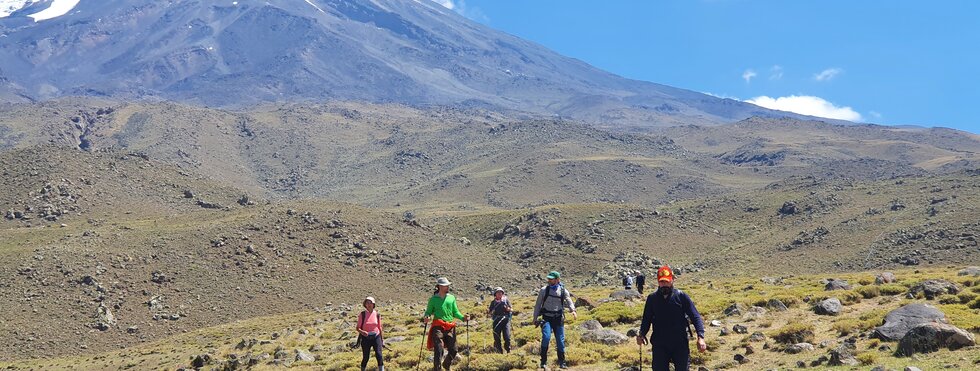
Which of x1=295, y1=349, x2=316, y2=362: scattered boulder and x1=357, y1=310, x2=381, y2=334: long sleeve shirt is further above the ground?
x1=357, y1=310, x2=381, y2=334: long sleeve shirt

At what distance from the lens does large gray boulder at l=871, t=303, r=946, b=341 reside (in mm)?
16188

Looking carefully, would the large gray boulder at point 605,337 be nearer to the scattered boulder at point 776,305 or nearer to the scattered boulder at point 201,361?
the scattered boulder at point 776,305

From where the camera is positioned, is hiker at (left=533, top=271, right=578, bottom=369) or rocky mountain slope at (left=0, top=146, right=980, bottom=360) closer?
hiker at (left=533, top=271, right=578, bottom=369)

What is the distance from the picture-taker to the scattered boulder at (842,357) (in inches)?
574

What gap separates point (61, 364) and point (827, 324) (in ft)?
106

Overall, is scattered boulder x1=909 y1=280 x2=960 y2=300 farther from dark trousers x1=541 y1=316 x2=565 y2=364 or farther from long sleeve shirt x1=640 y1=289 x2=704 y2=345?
long sleeve shirt x1=640 y1=289 x2=704 y2=345

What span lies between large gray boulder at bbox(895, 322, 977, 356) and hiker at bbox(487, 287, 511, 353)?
819 cm

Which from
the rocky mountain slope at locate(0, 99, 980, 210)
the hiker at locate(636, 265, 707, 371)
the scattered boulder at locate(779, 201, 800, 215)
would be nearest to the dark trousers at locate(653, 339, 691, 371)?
the hiker at locate(636, 265, 707, 371)

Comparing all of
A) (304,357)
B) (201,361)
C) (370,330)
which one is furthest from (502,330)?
(201,361)

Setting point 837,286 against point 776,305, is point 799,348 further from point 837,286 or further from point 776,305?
point 837,286

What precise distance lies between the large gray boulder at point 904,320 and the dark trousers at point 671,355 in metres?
6.39

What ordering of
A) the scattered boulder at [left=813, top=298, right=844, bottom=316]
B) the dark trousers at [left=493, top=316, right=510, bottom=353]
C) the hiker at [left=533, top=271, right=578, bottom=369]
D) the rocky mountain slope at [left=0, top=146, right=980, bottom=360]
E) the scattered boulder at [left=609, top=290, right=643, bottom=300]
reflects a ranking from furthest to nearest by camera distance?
the rocky mountain slope at [left=0, top=146, right=980, bottom=360] → the scattered boulder at [left=609, top=290, right=643, bottom=300] → the scattered boulder at [left=813, top=298, right=844, bottom=316] → the dark trousers at [left=493, top=316, right=510, bottom=353] → the hiker at [left=533, top=271, right=578, bottom=369]

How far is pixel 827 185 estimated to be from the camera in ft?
330

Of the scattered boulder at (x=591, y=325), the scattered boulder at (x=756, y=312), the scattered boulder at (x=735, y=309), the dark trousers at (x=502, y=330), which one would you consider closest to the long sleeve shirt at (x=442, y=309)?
the dark trousers at (x=502, y=330)
